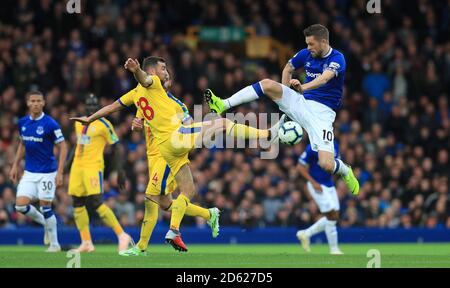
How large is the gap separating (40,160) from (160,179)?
3.01 metres

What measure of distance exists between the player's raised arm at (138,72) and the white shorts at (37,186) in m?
3.69

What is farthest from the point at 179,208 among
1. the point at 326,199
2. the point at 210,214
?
the point at 326,199

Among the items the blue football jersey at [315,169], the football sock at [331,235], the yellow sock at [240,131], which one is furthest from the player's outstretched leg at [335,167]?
the blue football jersey at [315,169]

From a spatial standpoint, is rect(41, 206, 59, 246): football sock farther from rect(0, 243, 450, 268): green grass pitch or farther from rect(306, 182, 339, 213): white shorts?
rect(306, 182, 339, 213): white shorts

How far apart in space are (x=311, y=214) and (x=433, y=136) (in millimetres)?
4317

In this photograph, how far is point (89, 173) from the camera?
17156mm

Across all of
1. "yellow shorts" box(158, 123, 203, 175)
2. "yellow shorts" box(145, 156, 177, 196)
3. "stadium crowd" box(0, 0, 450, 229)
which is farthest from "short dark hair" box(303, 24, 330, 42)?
"stadium crowd" box(0, 0, 450, 229)

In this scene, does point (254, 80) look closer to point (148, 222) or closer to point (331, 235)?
point (331, 235)

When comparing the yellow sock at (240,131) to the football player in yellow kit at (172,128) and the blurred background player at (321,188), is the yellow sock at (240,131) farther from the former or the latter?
the blurred background player at (321,188)

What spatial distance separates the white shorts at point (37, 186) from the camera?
54.4 ft

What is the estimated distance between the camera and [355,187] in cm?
1502

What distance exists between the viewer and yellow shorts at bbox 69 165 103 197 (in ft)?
56.1

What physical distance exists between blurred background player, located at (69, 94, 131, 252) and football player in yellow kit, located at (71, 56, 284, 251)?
2.96 m
